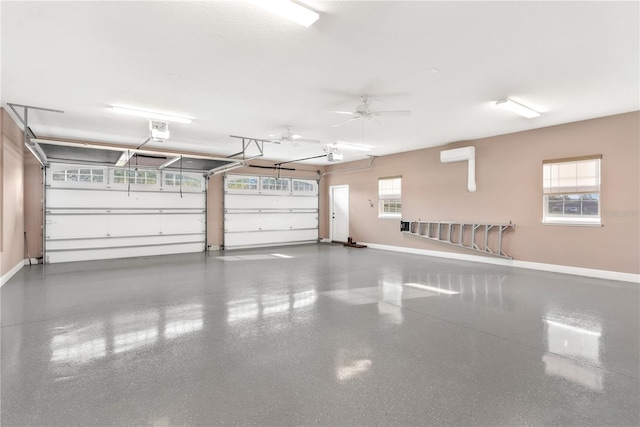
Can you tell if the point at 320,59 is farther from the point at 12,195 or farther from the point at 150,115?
the point at 12,195

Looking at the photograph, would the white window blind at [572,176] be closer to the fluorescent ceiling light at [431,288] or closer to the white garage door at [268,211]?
the fluorescent ceiling light at [431,288]

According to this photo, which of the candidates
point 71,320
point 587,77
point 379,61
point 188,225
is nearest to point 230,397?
point 71,320

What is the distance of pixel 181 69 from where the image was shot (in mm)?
3484

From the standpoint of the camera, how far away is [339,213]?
10.9m

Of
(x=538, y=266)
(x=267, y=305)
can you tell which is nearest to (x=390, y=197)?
(x=538, y=266)

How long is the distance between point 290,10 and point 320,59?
38.0 inches

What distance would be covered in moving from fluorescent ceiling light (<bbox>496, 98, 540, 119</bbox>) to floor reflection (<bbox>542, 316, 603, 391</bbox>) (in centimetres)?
290

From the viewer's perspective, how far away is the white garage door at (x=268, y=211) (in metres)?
9.39

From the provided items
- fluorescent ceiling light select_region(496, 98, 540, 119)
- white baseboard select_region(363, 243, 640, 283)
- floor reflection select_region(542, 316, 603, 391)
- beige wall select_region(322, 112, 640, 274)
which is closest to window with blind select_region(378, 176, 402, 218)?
beige wall select_region(322, 112, 640, 274)

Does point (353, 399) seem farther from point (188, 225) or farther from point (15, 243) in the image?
point (188, 225)

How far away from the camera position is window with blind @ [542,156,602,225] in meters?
5.47

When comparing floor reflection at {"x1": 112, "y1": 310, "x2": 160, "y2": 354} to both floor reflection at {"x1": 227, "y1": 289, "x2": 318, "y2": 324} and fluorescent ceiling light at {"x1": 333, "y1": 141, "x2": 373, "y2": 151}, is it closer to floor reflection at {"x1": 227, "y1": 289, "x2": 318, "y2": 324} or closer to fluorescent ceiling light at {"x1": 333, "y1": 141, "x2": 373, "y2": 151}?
floor reflection at {"x1": 227, "y1": 289, "x2": 318, "y2": 324}

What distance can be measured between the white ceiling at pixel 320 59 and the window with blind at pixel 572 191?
0.85 m

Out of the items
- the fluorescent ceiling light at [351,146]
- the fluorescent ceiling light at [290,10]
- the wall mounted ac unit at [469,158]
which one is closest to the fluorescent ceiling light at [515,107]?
the wall mounted ac unit at [469,158]
